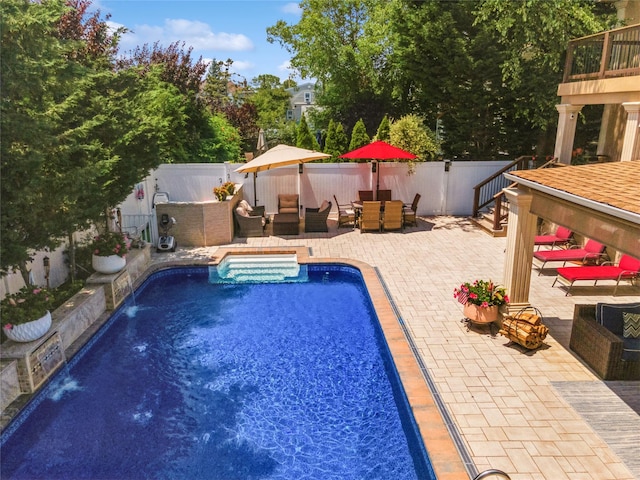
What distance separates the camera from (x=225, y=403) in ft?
23.9

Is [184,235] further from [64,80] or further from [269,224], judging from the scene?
[64,80]

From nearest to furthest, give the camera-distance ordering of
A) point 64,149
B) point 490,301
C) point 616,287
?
point 64,149 → point 490,301 → point 616,287

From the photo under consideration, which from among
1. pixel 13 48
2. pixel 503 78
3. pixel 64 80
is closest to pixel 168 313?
pixel 64 80

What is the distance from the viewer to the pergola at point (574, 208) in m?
5.74

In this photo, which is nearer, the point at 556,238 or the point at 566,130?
the point at 556,238

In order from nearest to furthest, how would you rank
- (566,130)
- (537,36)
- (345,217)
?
(566,130) < (537,36) < (345,217)

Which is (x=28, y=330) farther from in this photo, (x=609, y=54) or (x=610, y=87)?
(x=609, y=54)

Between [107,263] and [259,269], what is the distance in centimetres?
416

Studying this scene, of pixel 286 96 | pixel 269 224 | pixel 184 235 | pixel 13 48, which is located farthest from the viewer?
pixel 286 96

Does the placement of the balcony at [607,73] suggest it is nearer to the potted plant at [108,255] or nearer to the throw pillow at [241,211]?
the throw pillow at [241,211]

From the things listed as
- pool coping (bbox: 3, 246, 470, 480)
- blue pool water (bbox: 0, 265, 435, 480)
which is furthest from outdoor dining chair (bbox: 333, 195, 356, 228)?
blue pool water (bbox: 0, 265, 435, 480)

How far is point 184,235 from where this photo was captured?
48.1 ft

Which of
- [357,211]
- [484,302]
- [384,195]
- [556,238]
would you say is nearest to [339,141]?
[384,195]

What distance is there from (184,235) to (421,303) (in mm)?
7980
